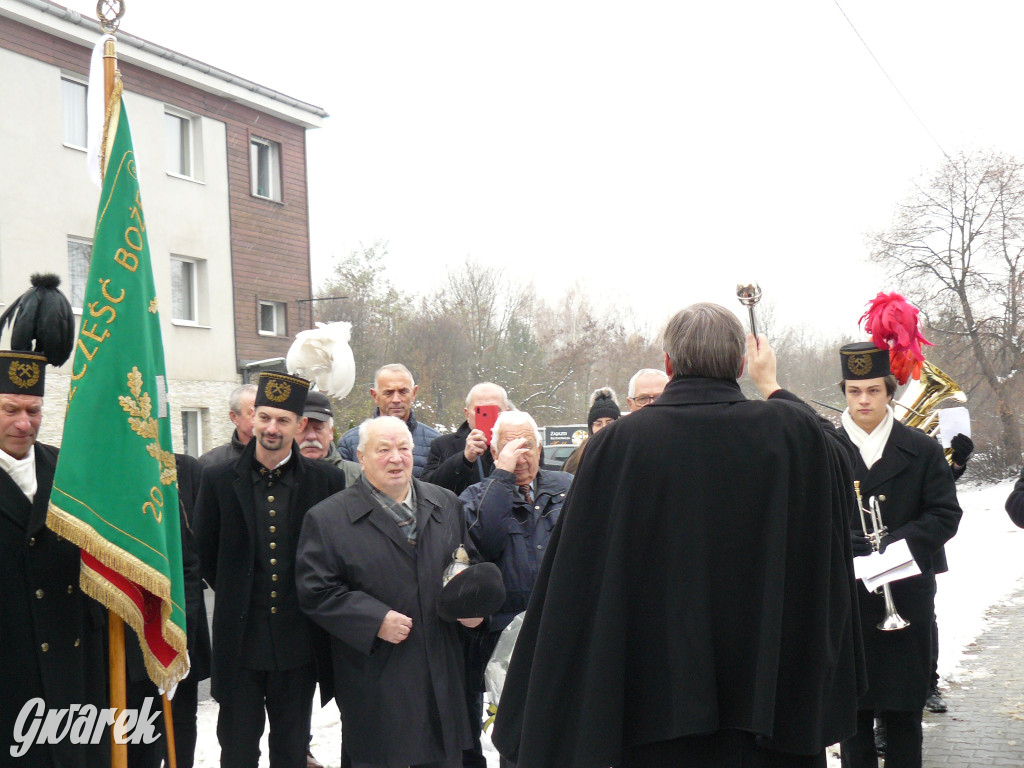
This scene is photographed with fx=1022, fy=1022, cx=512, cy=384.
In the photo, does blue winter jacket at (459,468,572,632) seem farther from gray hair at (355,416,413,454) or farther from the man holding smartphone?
the man holding smartphone

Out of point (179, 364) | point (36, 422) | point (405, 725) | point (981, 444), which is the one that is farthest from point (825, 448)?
point (981, 444)

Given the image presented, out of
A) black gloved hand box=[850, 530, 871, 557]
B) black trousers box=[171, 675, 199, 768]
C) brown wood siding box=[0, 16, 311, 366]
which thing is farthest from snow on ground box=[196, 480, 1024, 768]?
brown wood siding box=[0, 16, 311, 366]

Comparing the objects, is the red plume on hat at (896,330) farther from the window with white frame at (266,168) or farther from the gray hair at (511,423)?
the window with white frame at (266,168)

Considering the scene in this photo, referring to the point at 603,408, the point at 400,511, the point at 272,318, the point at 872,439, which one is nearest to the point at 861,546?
the point at 872,439

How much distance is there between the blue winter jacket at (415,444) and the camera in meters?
6.80

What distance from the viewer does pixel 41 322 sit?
4.11 metres

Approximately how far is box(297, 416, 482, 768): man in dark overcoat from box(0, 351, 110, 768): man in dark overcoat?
40.1 inches

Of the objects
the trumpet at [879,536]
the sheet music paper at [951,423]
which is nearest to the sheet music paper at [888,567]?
the trumpet at [879,536]

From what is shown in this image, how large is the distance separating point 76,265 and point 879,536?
18406mm

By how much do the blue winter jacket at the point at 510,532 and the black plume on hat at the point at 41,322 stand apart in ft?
6.64

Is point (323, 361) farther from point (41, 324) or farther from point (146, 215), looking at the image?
point (146, 215)

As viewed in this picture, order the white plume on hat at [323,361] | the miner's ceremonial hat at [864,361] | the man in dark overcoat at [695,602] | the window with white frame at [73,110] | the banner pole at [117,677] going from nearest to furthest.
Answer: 1. the man in dark overcoat at [695,602]
2. the banner pole at [117,677]
3. the miner's ceremonial hat at [864,361]
4. the white plume on hat at [323,361]
5. the window with white frame at [73,110]

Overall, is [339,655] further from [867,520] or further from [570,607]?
[867,520]

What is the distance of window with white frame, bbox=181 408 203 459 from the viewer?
875 inches
